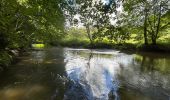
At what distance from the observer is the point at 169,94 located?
32.0ft

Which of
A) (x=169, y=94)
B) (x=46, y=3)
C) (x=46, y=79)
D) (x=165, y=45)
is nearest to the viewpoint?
(x=46, y=3)

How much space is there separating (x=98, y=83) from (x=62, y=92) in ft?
8.49

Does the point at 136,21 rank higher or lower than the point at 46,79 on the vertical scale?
higher

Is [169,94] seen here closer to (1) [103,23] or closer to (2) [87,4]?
(1) [103,23]

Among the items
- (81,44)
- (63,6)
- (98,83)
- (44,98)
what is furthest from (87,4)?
(81,44)

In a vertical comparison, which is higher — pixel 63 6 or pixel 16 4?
pixel 16 4

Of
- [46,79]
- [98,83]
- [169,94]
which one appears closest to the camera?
[169,94]

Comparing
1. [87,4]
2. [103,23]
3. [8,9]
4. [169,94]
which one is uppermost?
[8,9]

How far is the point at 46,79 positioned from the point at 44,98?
3.84 metres

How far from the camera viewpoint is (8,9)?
597 inches

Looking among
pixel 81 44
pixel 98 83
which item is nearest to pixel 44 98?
pixel 98 83

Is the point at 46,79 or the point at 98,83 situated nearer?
the point at 98,83

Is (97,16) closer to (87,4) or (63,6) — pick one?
(87,4)

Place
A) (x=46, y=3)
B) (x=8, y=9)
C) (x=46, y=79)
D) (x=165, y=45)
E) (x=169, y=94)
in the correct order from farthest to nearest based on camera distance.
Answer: (x=165, y=45) → (x=8, y=9) → (x=46, y=79) → (x=169, y=94) → (x=46, y=3)
